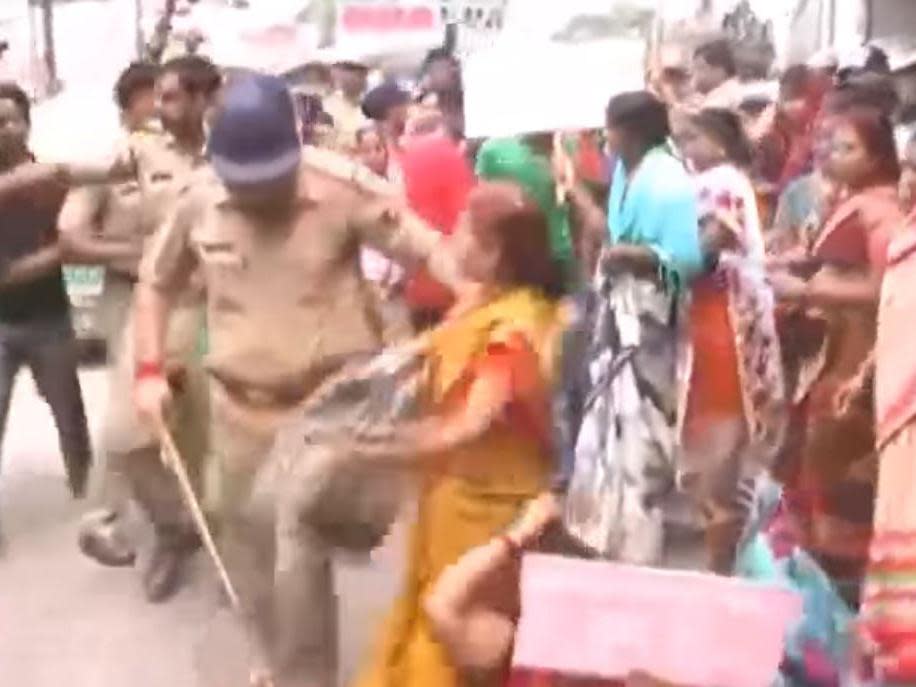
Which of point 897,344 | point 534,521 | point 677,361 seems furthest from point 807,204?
point 897,344

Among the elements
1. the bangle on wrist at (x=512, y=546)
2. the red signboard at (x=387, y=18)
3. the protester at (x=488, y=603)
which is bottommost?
the protester at (x=488, y=603)

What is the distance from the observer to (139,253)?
130 inches

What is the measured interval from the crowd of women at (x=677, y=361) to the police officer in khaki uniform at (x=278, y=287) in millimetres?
148

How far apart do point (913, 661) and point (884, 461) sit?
14 cm

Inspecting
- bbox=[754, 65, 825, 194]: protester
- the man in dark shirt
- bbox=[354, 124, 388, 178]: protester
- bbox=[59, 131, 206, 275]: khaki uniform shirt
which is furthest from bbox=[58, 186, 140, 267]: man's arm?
bbox=[754, 65, 825, 194]: protester

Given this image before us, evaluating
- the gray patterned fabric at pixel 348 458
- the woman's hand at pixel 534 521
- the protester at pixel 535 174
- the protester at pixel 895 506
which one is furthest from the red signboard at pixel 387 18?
the protester at pixel 895 506

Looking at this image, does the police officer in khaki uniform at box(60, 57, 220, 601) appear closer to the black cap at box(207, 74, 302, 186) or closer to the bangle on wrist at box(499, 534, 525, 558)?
the black cap at box(207, 74, 302, 186)

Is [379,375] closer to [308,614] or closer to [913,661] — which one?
[308,614]

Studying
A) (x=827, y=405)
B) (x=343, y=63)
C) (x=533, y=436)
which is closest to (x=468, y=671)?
(x=533, y=436)

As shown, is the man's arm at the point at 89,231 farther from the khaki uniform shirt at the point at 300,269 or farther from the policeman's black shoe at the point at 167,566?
the khaki uniform shirt at the point at 300,269

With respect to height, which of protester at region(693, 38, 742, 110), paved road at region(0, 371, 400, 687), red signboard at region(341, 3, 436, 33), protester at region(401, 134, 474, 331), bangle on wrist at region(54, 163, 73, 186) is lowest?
paved road at region(0, 371, 400, 687)

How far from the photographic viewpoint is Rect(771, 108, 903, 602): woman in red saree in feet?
6.79

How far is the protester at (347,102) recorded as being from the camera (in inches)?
149

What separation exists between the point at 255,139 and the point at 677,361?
93cm
